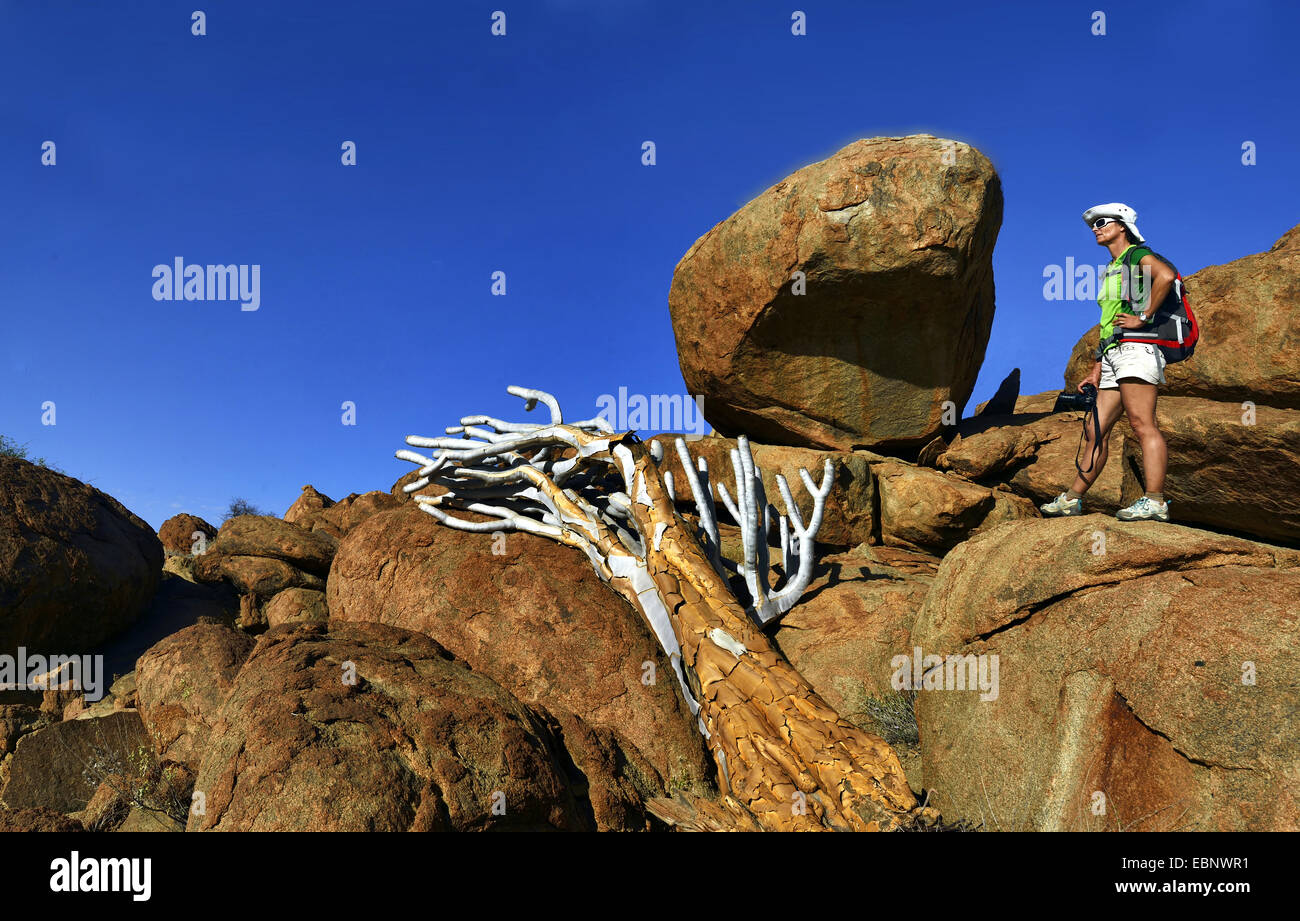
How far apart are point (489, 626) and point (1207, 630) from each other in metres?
5.74

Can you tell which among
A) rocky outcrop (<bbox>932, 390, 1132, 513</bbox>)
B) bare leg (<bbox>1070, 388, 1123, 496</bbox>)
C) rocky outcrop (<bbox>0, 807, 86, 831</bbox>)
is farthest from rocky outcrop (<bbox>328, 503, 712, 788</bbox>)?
rocky outcrop (<bbox>932, 390, 1132, 513</bbox>)

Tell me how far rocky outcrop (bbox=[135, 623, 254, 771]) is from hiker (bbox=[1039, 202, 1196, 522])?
26.4ft

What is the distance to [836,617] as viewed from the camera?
7.42 m

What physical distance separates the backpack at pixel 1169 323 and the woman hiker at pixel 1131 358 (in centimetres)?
4

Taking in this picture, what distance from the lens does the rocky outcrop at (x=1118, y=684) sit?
3.93 m

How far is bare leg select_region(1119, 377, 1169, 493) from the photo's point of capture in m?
6.46

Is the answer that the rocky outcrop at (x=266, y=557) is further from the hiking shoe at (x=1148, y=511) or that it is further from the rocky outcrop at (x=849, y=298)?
the hiking shoe at (x=1148, y=511)

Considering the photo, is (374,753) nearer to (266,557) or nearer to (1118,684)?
(1118,684)

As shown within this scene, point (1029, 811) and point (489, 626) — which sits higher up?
point (489, 626)

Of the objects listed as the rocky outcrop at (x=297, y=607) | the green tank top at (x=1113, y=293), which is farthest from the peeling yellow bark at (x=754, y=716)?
the rocky outcrop at (x=297, y=607)

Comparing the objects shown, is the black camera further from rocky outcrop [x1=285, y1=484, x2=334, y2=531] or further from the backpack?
rocky outcrop [x1=285, y1=484, x2=334, y2=531]

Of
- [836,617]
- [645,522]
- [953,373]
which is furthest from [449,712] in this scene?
[953,373]
